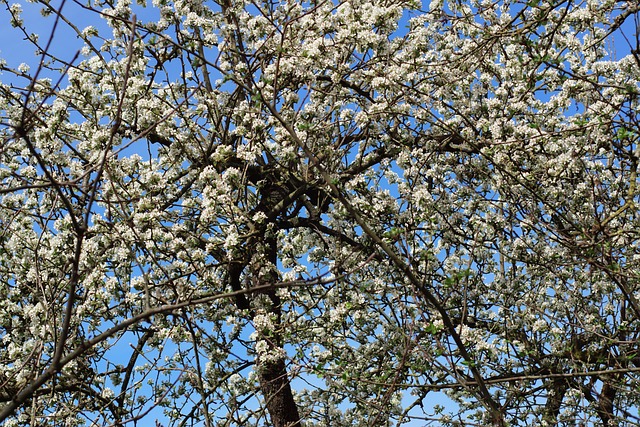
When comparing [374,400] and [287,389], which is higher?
[287,389]

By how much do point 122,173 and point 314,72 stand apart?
2348mm

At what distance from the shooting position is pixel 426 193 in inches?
292

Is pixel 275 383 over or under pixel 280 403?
over

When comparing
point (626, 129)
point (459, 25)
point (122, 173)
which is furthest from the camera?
point (459, 25)

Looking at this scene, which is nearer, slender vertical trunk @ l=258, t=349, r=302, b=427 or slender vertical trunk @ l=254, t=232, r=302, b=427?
slender vertical trunk @ l=254, t=232, r=302, b=427

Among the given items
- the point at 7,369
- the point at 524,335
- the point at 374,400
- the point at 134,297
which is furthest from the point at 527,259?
the point at 7,369

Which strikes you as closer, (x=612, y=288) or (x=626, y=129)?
(x=626, y=129)

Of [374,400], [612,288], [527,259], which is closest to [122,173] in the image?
[374,400]

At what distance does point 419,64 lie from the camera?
7934 millimetres

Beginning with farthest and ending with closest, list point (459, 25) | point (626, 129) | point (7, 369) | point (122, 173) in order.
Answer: point (459, 25)
point (122, 173)
point (7, 369)
point (626, 129)

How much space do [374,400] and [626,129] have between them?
3.56 m

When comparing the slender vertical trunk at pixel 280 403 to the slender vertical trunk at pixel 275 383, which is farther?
the slender vertical trunk at pixel 280 403

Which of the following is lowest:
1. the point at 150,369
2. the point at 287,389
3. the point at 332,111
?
the point at 287,389

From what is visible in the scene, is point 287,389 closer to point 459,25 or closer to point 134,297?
point 134,297
